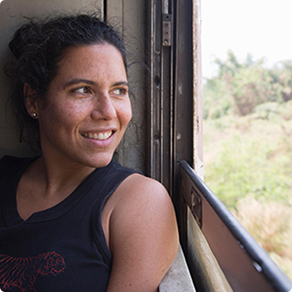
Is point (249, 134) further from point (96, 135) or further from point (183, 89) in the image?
point (96, 135)

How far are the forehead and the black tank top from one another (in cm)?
45

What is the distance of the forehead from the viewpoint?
1.05m

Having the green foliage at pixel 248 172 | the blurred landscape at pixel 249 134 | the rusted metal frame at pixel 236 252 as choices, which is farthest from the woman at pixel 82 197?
the green foliage at pixel 248 172

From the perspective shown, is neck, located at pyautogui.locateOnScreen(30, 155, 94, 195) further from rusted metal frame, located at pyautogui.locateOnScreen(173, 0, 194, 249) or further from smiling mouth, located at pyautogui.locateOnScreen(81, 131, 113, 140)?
Result: rusted metal frame, located at pyautogui.locateOnScreen(173, 0, 194, 249)

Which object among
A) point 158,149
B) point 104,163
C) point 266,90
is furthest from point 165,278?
point 266,90

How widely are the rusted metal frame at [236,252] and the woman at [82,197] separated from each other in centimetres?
17

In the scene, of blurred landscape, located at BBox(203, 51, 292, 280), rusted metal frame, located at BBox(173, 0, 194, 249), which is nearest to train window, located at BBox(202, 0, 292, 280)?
blurred landscape, located at BBox(203, 51, 292, 280)

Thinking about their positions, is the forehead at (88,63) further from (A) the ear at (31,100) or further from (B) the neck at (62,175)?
(B) the neck at (62,175)

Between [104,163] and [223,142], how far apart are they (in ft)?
26.7

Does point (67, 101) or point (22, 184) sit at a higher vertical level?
point (67, 101)

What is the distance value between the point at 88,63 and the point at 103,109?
200mm

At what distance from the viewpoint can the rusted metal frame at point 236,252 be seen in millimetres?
525

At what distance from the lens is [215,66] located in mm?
10258

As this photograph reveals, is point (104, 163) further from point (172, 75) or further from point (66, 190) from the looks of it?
point (172, 75)
